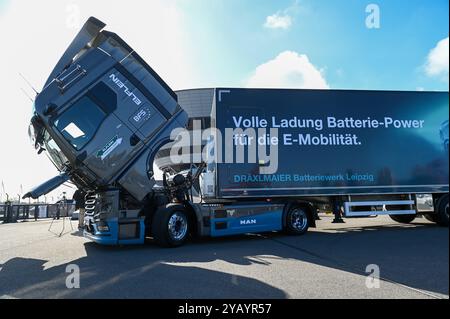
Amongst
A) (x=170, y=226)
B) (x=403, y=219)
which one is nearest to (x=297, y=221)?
(x=170, y=226)

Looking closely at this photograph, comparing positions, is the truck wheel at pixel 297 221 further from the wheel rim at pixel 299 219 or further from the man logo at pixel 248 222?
the man logo at pixel 248 222

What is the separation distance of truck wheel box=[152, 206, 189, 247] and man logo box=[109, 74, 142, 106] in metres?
2.52

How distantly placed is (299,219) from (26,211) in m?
18.7

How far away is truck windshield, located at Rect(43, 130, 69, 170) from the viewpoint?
731 cm

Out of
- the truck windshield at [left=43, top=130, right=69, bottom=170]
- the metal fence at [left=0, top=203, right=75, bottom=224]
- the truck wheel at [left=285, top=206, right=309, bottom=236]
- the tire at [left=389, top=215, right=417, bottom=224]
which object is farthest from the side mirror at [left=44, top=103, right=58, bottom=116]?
the metal fence at [left=0, top=203, right=75, bottom=224]

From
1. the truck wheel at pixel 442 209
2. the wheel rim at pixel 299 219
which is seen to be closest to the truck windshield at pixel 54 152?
the wheel rim at pixel 299 219

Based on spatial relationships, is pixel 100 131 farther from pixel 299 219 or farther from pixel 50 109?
pixel 299 219

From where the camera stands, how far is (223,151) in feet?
29.5

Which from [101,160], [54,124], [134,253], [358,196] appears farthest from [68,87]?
[358,196]

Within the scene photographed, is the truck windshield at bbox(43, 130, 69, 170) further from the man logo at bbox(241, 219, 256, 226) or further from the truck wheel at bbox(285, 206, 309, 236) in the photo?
the truck wheel at bbox(285, 206, 309, 236)

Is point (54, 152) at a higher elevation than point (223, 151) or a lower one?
lower

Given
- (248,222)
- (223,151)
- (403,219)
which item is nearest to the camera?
(223,151)

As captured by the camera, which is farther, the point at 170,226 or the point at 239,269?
the point at 170,226

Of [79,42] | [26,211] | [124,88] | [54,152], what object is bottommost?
[26,211]
